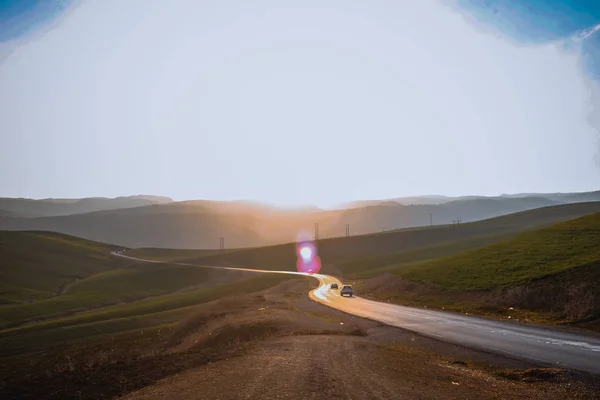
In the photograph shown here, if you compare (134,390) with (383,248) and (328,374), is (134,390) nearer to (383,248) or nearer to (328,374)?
(328,374)

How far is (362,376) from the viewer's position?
680 inches

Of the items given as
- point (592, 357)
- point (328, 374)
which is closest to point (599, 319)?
point (592, 357)

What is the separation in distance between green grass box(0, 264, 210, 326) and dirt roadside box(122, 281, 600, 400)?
2432 inches

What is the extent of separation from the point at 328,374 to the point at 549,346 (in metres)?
14.5

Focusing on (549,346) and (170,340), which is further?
(170,340)

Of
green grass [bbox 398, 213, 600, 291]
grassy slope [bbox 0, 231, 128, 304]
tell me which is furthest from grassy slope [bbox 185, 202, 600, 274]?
green grass [bbox 398, 213, 600, 291]

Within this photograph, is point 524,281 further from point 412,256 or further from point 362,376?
point 412,256

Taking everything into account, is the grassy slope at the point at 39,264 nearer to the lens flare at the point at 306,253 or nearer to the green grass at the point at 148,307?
the green grass at the point at 148,307

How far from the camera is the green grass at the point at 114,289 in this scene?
75.1 meters

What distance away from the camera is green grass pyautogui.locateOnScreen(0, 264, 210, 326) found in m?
75.1

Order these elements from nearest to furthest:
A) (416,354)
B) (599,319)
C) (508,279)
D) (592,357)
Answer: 1. (592,357)
2. (416,354)
3. (599,319)
4. (508,279)

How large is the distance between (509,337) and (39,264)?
5421 inches

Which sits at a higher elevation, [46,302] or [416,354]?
[416,354]

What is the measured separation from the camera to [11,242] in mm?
153750
